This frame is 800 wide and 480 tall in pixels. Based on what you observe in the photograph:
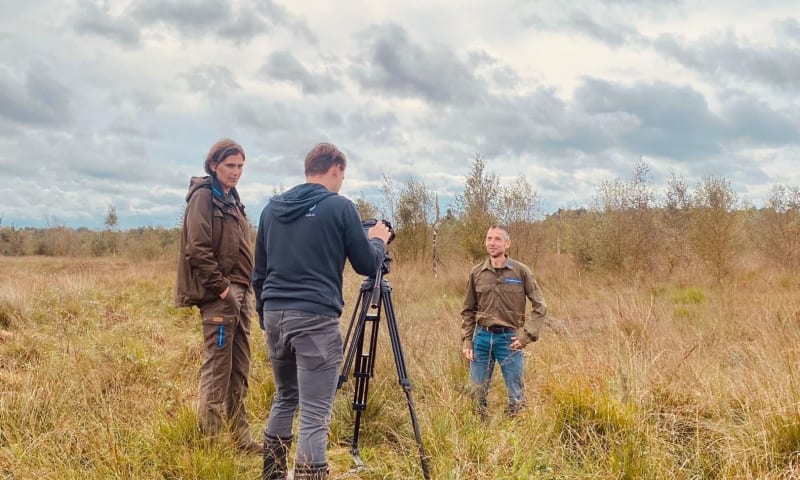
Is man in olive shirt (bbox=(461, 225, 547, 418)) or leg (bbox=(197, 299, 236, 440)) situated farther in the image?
man in olive shirt (bbox=(461, 225, 547, 418))

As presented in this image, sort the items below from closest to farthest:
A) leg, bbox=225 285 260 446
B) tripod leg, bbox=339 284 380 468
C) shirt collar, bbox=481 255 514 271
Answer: tripod leg, bbox=339 284 380 468
leg, bbox=225 285 260 446
shirt collar, bbox=481 255 514 271

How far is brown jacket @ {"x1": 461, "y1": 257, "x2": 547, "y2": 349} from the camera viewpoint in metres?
4.28

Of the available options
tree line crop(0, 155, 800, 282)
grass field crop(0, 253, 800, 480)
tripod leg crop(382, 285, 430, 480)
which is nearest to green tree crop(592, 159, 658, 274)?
tree line crop(0, 155, 800, 282)

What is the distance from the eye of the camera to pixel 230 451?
3.14 meters

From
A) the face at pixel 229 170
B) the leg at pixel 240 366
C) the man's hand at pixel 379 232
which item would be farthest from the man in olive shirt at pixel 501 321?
the face at pixel 229 170

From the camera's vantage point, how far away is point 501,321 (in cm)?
430

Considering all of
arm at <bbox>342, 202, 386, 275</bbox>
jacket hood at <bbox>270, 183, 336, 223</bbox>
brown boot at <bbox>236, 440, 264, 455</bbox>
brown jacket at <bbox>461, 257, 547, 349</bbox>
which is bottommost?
brown boot at <bbox>236, 440, 264, 455</bbox>

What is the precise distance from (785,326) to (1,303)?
10.4 meters

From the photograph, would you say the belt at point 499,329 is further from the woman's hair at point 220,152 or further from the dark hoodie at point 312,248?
the woman's hair at point 220,152

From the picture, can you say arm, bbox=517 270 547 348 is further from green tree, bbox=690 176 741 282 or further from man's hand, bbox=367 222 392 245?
green tree, bbox=690 176 741 282

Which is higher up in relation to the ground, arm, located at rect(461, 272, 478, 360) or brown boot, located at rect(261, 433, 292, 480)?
arm, located at rect(461, 272, 478, 360)

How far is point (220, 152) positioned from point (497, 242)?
94.5 inches

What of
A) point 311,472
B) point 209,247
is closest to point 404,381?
point 311,472

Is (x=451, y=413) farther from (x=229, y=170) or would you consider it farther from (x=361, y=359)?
(x=229, y=170)
